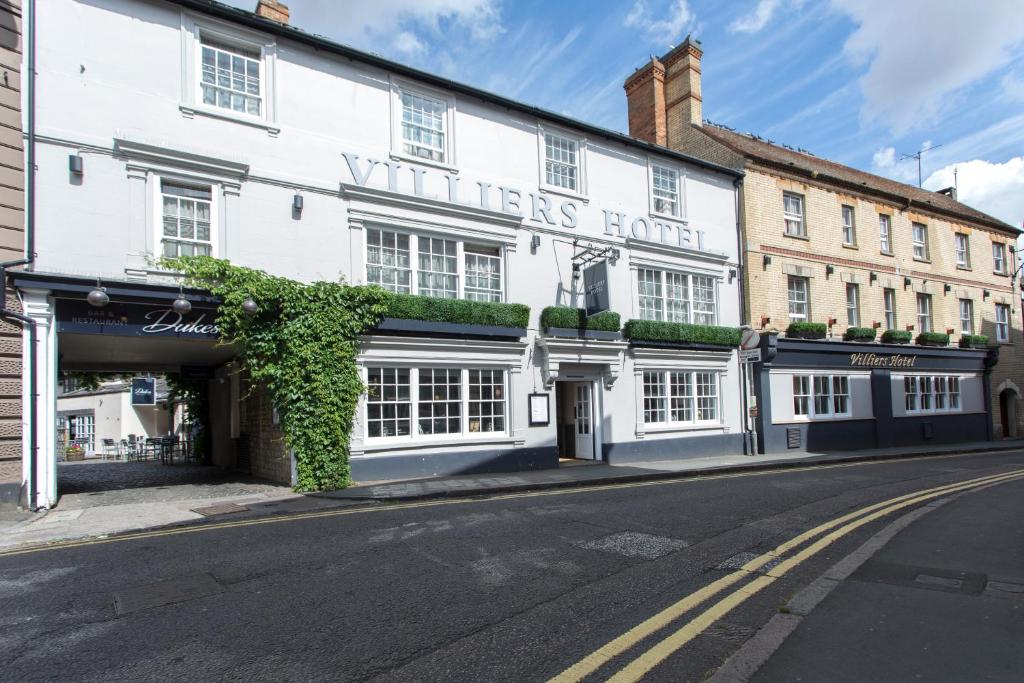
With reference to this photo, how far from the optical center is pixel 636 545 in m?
7.00

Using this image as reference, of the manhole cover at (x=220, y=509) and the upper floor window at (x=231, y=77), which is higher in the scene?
the upper floor window at (x=231, y=77)

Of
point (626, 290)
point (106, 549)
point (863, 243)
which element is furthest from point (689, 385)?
point (106, 549)

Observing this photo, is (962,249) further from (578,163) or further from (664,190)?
(578,163)

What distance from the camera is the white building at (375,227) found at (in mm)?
10586

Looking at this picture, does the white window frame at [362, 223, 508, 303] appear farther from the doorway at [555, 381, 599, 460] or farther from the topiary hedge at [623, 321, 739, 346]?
the topiary hedge at [623, 321, 739, 346]

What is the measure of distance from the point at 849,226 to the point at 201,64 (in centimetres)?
2238

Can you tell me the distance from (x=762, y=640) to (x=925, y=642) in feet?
3.71

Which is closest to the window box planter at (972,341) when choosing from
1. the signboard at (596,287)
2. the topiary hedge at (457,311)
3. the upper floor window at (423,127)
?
the signboard at (596,287)

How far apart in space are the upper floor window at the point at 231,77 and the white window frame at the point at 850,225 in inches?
825

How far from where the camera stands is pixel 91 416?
3381 cm

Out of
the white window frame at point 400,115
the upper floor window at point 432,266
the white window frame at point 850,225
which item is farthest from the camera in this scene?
the white window frame at point 850,225

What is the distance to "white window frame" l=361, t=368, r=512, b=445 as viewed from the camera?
12.8m

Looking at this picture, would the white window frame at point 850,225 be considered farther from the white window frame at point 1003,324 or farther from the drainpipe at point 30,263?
the drainpipe at point 30,263

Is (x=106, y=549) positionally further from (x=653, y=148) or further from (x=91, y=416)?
(x=91, y=416)
